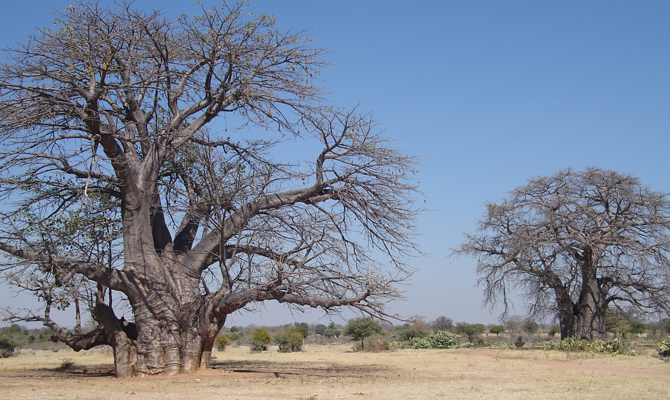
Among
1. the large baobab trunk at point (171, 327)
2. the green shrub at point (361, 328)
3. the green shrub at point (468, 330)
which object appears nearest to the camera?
the large baobab trunk at point (171, 327)

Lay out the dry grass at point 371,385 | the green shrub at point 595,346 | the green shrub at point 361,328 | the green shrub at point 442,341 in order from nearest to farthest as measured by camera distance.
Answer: the dry grass at point 371,385
the green shrub at point 595,346
the green shrub at point 442,341
the green shrub at point 361,328

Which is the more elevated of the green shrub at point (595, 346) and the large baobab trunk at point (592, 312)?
the large baobab trunk at point (592, 312)

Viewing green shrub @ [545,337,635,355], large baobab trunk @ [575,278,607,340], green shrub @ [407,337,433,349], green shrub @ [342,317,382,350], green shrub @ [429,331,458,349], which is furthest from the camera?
green shrub @ [342,317,382,350]

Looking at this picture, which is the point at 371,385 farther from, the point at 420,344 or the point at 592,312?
the point at 420,344

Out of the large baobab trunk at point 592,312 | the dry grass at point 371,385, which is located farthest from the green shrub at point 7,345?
the large baobab trunk at point 592,312

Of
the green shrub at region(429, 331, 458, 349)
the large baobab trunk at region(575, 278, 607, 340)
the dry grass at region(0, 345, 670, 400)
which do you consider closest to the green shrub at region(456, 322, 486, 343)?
the green shrub at region(429, 331, 458, 349)

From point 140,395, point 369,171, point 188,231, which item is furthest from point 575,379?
point 188,231

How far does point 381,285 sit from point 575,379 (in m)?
4.27

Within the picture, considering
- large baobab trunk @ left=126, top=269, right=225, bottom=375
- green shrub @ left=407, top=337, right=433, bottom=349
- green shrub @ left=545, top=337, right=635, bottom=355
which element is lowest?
green shrub @ left=407, top=337, right=433, bottom=349

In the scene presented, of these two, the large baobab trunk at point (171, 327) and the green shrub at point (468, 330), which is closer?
the large baobab trunk at point (171, 327)

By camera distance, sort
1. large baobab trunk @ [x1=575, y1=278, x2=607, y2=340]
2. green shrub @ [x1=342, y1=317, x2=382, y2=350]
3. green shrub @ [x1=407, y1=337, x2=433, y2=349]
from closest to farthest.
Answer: large baobab trunk @ [x1=575, y1=278, x2=607, y2=340]
green shrub @ [x1=407, y1=337, x2=433, y2=349]
green shrub @ [x1=342, y1=317, x2=382, y2=350]

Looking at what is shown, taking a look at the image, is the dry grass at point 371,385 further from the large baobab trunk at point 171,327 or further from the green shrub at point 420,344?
the green shrub at point 420,344

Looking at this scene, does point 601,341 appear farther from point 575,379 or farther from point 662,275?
point 575,379

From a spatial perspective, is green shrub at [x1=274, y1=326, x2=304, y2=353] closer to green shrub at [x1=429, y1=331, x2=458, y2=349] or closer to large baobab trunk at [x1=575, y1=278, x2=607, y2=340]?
green shrub at [x1=429, y1=331, x2=458, y2=349]
